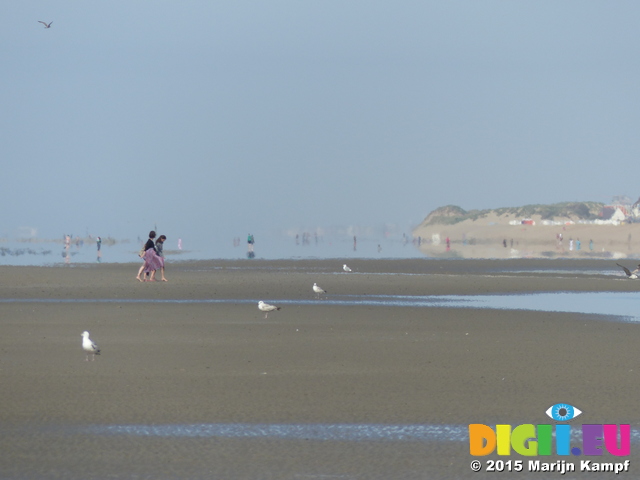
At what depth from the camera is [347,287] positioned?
33.3 m

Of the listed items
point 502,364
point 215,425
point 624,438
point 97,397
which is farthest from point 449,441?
point 502,364

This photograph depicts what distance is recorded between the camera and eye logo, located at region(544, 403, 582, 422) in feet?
32.8

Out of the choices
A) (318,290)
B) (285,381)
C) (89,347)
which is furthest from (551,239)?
(285,381)

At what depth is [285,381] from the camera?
40.9 feet

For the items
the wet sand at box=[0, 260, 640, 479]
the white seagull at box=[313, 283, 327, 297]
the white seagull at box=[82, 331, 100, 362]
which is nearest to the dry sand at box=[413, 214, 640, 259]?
the white seagull at box=[313, 283, 327, 297]

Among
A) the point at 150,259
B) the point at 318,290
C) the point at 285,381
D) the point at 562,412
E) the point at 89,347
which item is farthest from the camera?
the point at 150,259

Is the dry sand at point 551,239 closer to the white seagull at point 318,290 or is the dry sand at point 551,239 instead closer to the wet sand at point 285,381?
the white seagull at point 318,290

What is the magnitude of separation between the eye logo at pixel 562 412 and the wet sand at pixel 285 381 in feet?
0.48

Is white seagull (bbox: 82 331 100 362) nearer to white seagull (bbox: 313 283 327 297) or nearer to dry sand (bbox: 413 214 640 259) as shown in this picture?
white seagull (bbox: 313 283 327 297)

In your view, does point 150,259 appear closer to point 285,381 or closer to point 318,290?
point 318,290

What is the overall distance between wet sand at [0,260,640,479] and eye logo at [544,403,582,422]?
0.15 m

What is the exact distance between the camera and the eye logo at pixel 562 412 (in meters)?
10.0

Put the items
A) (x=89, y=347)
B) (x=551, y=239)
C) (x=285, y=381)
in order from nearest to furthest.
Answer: (x=285, y=381), (x=89, y=347), (x=551, y=239)

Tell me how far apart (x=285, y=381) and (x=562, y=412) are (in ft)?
11.8
